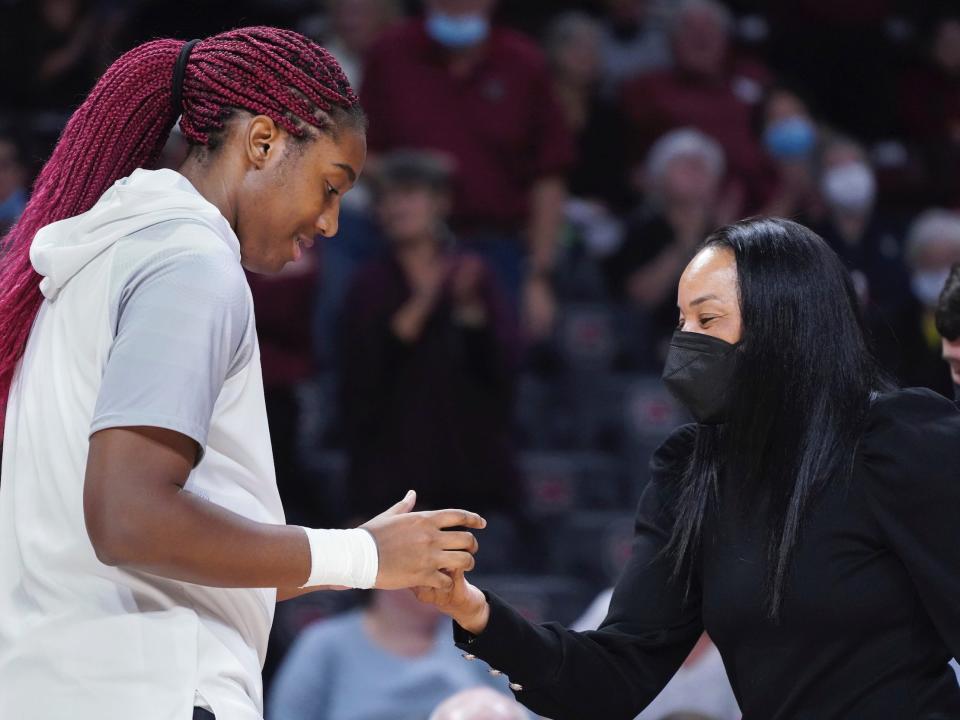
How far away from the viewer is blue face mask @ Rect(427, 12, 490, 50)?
616 centimetres

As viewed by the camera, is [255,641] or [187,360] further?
[255,641]

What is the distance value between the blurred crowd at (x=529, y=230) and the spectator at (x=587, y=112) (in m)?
0.01

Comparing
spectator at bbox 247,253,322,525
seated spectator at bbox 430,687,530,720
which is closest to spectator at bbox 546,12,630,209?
spectator at bbox 247,253,322,525

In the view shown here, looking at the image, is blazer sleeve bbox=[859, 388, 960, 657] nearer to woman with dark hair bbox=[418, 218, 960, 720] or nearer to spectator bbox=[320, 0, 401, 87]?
woman with dark hair bbox=[418, 218, 960, 720]

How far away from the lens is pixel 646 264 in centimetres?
647

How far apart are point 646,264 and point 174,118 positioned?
15.0 ft

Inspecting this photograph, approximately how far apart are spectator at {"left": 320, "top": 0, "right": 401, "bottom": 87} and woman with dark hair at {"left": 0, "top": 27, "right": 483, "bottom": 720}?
443cm

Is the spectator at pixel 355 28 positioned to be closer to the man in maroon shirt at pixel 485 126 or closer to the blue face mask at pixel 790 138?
the man in maroon shirt at pixel 485 126

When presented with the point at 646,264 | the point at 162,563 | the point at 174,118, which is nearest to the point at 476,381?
the point at 646,264

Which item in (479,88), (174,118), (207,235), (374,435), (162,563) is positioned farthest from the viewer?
(479,88)

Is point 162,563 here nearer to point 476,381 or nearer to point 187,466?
point 187,466

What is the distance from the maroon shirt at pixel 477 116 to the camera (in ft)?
20.0

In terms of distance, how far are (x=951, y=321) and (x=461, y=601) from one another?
43.8 inches

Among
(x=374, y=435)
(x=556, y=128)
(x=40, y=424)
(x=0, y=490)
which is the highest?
(x=40, y=424)
